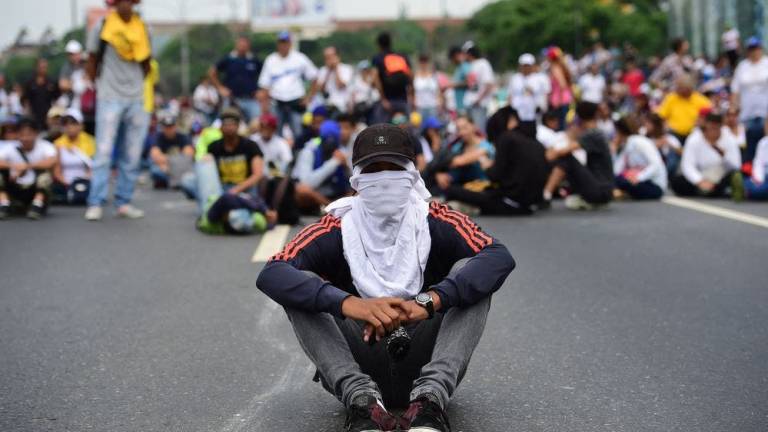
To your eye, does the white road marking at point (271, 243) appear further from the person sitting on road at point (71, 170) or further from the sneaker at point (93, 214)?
the person sitting on road at point (71, 170)

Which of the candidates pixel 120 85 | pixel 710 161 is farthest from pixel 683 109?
pixel 120 85

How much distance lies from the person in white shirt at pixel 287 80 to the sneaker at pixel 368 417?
14043mm

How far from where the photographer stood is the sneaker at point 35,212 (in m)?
13.7

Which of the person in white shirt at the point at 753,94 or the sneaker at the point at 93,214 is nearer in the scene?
the sneaker at the point at 93,214

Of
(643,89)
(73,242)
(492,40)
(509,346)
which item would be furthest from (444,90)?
(492,40)

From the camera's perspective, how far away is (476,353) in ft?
20.7

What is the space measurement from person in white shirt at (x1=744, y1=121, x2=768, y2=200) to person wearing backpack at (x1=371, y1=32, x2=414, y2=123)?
4.34 m

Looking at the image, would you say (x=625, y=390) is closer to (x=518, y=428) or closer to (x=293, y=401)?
(x=518, y=428)

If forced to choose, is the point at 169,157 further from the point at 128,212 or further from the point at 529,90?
the point at 529,90

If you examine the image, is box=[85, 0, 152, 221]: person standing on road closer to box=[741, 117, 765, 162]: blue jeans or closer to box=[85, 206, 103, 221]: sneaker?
box=[85, 206, 103, 221]: sneaker

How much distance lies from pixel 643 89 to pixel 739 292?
760 inches

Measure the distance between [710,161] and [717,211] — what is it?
7.34 feet

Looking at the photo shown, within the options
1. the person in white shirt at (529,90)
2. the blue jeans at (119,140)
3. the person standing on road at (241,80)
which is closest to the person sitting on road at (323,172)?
the blue jeans at (119,140)

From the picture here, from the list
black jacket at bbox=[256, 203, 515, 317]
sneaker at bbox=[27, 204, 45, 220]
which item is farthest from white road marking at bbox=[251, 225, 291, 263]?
black jacket at bbox=[256, 203, 515, 317]
